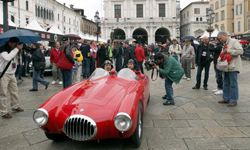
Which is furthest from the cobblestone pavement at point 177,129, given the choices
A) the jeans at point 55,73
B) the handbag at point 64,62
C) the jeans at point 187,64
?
the jeans at point 187,64

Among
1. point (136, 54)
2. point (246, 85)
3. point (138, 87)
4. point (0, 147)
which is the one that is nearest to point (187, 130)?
point (138, 87)

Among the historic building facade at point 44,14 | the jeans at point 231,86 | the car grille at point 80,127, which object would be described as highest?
the historic building facade at point 44,14

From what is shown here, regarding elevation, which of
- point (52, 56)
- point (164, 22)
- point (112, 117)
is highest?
point (164, 22)

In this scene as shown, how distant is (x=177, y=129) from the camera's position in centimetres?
597

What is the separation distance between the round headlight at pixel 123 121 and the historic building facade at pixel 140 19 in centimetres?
7351

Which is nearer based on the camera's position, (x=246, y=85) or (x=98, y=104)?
(x=98, y=104)

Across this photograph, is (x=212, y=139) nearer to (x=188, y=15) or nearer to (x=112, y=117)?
(x=112, y=117)

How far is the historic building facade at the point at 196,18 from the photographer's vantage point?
8776 centimetres

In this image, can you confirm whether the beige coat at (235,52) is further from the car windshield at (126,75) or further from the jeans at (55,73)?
the jeans at (55,73)

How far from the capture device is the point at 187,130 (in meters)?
5.90

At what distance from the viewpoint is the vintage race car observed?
4.53 meters

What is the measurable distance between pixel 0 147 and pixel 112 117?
190 cm

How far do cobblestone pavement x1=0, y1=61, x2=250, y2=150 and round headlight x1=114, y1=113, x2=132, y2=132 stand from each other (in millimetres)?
571

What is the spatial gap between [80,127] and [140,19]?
75.4m
